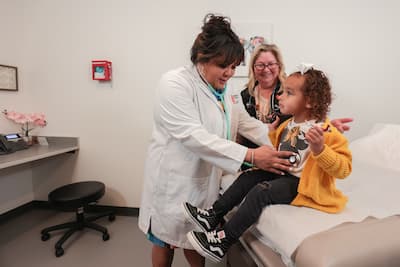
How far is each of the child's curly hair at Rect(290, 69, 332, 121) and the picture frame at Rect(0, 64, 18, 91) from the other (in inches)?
99.1

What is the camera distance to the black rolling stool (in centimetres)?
181

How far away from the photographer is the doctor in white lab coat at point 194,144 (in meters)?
0.96

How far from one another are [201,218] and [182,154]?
0.28 m

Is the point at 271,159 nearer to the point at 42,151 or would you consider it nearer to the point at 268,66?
the point at 268,66

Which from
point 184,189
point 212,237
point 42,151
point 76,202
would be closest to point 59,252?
point 76,202

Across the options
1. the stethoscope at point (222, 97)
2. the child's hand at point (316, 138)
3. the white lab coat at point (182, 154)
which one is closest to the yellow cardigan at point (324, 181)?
the child's hand at point (316, 138)

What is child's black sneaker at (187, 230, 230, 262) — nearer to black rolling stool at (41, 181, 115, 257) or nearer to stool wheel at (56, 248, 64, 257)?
black rolling stool at (41, 181, 115, 257)

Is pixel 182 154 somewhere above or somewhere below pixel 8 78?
below

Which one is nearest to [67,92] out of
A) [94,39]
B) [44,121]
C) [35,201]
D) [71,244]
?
[44,121]

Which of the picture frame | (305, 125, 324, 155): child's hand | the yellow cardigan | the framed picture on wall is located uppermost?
the framed picture on wall

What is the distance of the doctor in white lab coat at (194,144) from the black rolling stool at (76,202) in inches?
35.7

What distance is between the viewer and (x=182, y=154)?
108 centimetres

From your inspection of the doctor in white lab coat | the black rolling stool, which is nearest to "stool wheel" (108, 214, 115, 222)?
the black rolling stool

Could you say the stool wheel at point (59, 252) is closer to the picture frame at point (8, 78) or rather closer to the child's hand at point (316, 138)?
the picture frame at point (8, 78)
